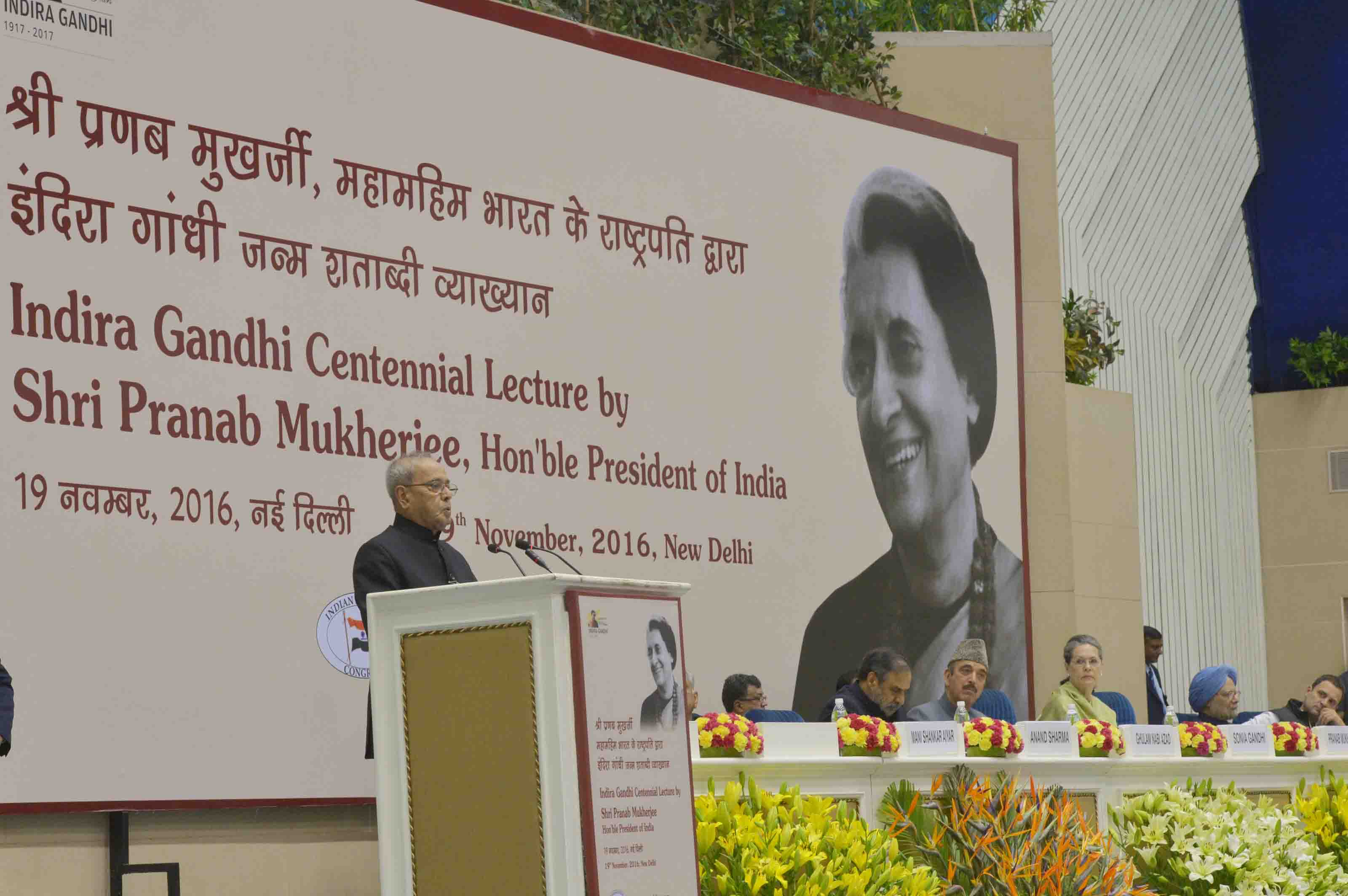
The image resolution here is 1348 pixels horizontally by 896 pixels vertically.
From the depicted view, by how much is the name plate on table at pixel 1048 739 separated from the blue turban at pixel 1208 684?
1787mm

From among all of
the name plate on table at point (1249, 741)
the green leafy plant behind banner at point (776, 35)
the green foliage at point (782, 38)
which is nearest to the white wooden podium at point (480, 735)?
the name plate on table at point (1249, 741)

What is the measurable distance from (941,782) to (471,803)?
193 cm

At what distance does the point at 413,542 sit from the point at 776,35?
435 cm

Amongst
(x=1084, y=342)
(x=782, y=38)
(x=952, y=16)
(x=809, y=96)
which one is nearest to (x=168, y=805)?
(x=809, y=96)

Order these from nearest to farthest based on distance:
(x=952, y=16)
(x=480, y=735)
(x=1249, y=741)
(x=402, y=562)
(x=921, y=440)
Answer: (x=480, y=735), (x=402, y=562), (x=1249, y=741), (x=921, y=440), (x=952, y=16)

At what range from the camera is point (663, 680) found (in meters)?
3.86

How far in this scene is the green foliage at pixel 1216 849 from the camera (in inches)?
224

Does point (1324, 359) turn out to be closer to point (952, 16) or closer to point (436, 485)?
point (952, 16)

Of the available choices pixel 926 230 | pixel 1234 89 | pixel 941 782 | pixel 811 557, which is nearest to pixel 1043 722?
Answer: pixel 941 782

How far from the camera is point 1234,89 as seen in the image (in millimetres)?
13578

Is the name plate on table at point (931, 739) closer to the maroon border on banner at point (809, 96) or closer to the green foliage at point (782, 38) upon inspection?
the maroon border on banner at point (809, 96)

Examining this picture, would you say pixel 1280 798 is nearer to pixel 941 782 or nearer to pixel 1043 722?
pixel 1043 722

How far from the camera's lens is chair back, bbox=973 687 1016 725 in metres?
6.80

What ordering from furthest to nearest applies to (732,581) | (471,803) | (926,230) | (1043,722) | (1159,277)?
(1159,277)
(926,230)
(732,581)
(1043,722)
(471,803)
